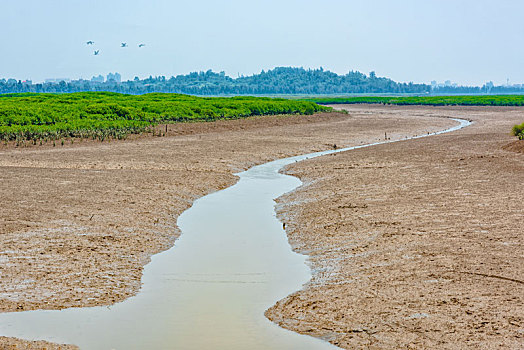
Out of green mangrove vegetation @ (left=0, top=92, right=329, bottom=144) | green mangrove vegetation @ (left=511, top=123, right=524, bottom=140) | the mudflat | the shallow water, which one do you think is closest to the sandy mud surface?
the mudflat

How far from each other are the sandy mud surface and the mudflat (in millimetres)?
34

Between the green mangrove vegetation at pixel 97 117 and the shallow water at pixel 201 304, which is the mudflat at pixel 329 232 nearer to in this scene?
the shallow water at pixel 201 304

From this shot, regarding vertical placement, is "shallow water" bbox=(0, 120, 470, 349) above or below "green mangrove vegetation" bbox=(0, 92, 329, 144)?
below

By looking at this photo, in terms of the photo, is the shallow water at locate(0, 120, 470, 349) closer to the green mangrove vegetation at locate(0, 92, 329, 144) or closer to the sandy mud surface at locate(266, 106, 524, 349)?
the sandy mud surface at locate(266, 106, 524, 349)

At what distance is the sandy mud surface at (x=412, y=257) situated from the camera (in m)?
8.80

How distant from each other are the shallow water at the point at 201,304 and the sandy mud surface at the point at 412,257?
488 mm

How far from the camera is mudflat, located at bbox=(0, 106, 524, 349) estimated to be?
9562 mm

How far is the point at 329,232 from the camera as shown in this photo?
50.3ft

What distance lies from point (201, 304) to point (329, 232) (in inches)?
215

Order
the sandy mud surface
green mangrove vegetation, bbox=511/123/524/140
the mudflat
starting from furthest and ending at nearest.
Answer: green mangrove vegetation, bbox=511/123/524/140 → the mudflat → the sandy mud surface

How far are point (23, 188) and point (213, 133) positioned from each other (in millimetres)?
28648

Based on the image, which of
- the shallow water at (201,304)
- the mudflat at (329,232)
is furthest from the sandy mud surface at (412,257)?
the shallow water at (201,304)

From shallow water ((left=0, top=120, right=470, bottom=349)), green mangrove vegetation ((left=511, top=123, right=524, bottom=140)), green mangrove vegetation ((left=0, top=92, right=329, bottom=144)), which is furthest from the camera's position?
green mangrove vegetation ((left=0, top=92, right=329, bottom=144))

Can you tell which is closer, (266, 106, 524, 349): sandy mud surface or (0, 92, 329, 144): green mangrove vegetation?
(266, 106, 524, 349): sandy mud surface
